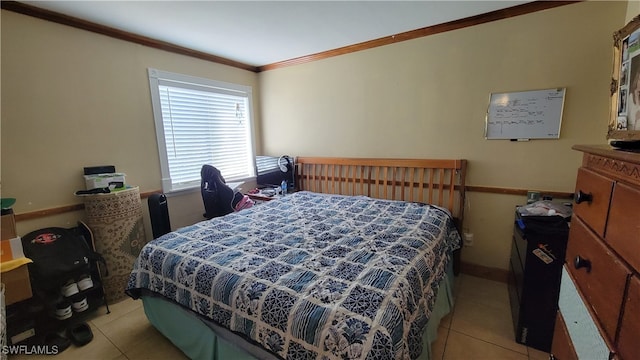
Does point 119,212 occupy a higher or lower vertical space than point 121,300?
higher

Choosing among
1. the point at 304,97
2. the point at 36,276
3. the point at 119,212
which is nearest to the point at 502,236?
the point at 304,97

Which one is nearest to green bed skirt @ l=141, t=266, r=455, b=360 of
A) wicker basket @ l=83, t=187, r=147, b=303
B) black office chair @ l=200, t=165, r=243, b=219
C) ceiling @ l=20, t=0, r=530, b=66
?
wicker basket @ l=83, t=187, r=147, b=303

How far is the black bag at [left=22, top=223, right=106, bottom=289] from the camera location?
1.87m

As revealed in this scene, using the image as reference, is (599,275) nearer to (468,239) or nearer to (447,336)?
(447,336)

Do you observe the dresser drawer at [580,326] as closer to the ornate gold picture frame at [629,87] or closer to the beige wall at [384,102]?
the ornate gold picture frame at [629,87]

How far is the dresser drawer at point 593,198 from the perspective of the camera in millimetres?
854

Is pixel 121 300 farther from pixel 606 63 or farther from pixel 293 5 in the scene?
pixel 606 63

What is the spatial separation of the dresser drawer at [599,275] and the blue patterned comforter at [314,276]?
0.63m

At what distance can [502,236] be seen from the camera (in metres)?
2.47

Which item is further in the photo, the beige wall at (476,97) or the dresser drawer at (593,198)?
the beige wall at (476,97)

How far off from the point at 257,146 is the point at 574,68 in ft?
11.4

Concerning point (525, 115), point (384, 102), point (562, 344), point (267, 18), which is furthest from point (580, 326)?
point (267, 18)

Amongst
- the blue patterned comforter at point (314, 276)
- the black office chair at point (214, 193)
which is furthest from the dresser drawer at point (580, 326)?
the black office chair at point (214, 193)

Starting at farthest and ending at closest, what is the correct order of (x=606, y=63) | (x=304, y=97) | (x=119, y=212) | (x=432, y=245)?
(x=304, y=97)
(x=119, y=212)
(x=606, y=63)
(x=432, y=245)
